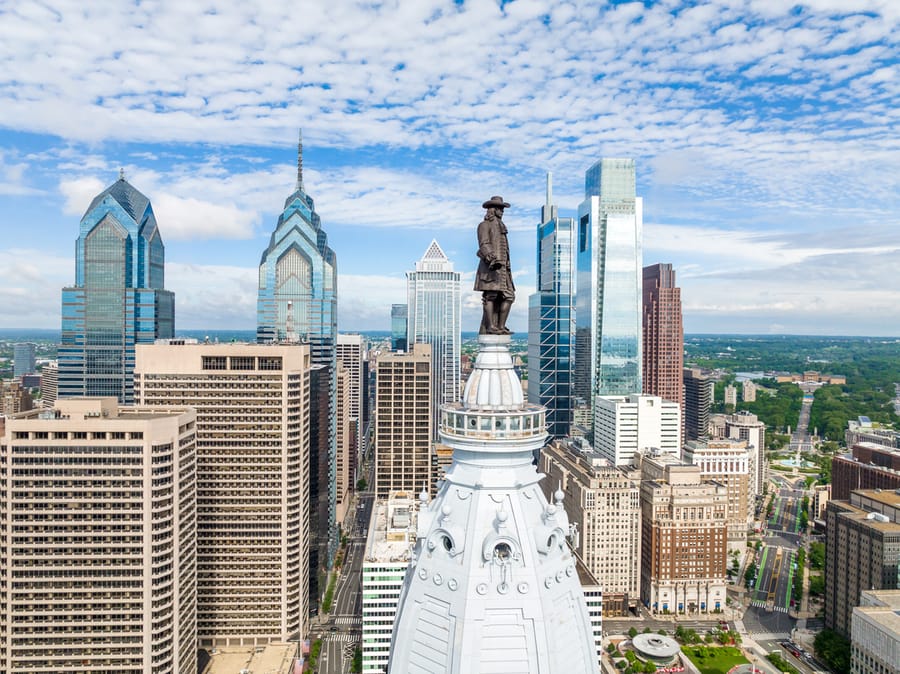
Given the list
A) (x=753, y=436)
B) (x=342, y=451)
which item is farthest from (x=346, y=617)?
(x=753, y=436)

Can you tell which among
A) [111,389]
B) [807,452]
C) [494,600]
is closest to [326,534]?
[111,389]

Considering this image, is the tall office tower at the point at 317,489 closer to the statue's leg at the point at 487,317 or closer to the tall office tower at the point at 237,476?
the tall office tower at the point at 237,476

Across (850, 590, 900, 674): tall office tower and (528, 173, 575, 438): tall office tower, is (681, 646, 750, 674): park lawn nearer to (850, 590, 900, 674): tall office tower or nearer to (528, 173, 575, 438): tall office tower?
(850, 590, 900, 674): tall office tower

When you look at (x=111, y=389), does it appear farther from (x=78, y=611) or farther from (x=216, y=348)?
(x=78, y=611)

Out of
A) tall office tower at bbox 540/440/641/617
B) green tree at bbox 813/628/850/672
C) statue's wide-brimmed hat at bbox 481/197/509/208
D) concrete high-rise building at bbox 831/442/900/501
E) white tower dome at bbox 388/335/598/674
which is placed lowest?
green tree at bbox 813/628/850/672

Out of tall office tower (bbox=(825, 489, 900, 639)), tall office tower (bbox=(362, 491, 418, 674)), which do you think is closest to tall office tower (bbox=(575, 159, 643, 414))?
tall office tower (bbox=(825, 489, 900, 639))

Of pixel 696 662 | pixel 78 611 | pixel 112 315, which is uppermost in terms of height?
pixel 112 315
